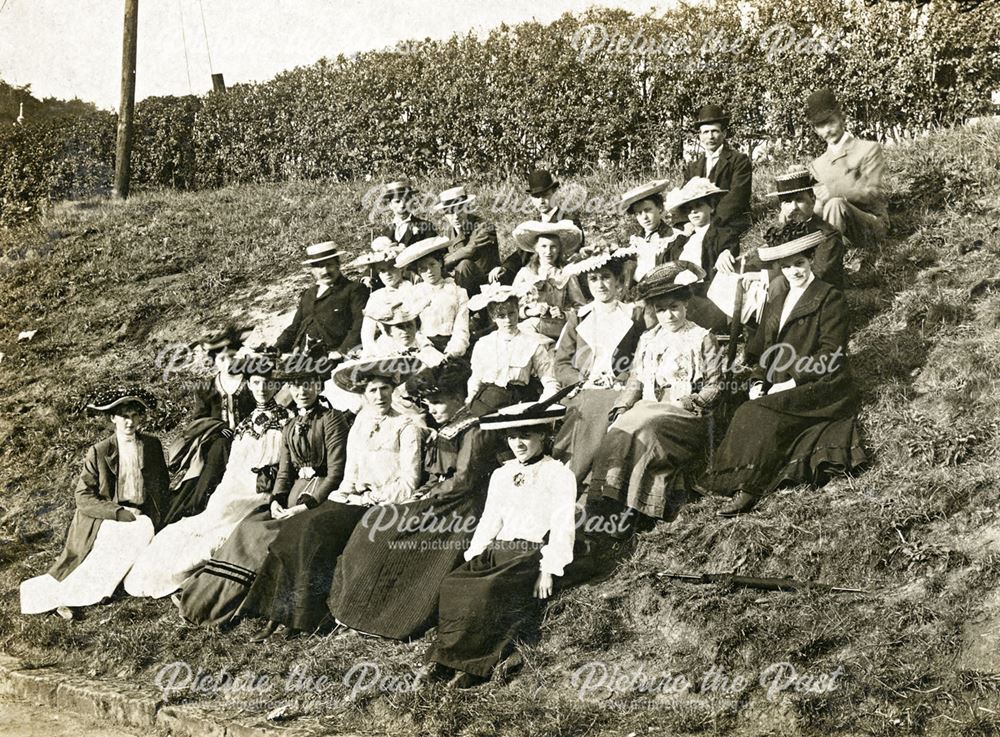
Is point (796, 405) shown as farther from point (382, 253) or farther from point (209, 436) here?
point (209, 436)

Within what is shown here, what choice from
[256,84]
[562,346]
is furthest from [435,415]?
[256,84]

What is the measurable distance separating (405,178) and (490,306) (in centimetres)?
447

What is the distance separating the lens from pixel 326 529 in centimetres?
627

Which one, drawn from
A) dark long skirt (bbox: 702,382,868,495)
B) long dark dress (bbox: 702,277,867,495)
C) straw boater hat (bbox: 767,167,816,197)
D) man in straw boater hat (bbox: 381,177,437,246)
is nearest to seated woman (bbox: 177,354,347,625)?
man in straw boater hat (bbox: 381,177,437,246)

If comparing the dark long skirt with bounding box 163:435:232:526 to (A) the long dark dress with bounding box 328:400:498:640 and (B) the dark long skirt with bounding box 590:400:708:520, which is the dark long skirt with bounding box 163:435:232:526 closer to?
(A) the long dark dress with bounding box 328:400:498:640

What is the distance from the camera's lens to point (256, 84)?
13.0 meters

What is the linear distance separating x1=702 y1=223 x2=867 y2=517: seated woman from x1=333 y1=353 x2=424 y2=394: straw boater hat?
2.13 meters

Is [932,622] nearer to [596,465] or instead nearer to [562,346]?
[596,465]

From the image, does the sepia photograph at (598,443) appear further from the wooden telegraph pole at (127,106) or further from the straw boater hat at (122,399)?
the wooden telegraph pole at (127,106)

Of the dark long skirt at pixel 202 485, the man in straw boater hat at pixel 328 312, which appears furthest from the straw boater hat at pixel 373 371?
the dark long skirt at pixel 202 485

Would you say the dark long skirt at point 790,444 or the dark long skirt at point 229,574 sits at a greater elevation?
the dark long skirt at point 790,444

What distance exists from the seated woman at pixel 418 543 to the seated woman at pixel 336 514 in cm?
8

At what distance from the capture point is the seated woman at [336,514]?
621cm

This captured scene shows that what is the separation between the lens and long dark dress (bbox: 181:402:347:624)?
21.5 ft
